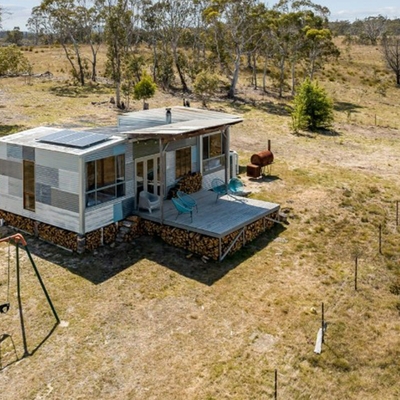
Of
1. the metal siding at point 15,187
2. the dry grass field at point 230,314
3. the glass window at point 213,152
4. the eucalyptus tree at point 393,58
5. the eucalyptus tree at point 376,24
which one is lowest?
the dry grass field at point 230,314

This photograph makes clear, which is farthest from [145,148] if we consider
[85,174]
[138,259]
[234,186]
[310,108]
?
[310,108]

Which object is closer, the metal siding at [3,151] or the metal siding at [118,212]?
the metal siding at [118,212]

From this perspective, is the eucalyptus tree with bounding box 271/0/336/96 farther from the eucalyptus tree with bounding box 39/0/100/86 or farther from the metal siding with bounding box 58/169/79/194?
the metal siding with bounding box 58/169/79/194

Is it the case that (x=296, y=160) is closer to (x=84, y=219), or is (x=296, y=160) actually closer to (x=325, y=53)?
(x=84, y=219)

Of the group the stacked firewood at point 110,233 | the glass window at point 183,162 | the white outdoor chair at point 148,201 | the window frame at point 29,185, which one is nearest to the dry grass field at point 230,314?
the stacked firewood at point 110,233

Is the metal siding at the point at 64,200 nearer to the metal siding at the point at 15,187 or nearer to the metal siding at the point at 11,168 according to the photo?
the metal siding at the point at 15,187

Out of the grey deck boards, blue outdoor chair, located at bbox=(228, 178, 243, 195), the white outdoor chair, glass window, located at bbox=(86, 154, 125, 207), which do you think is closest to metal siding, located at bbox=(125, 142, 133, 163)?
glass window, located at bbox=(86, 154, 125, 207)
